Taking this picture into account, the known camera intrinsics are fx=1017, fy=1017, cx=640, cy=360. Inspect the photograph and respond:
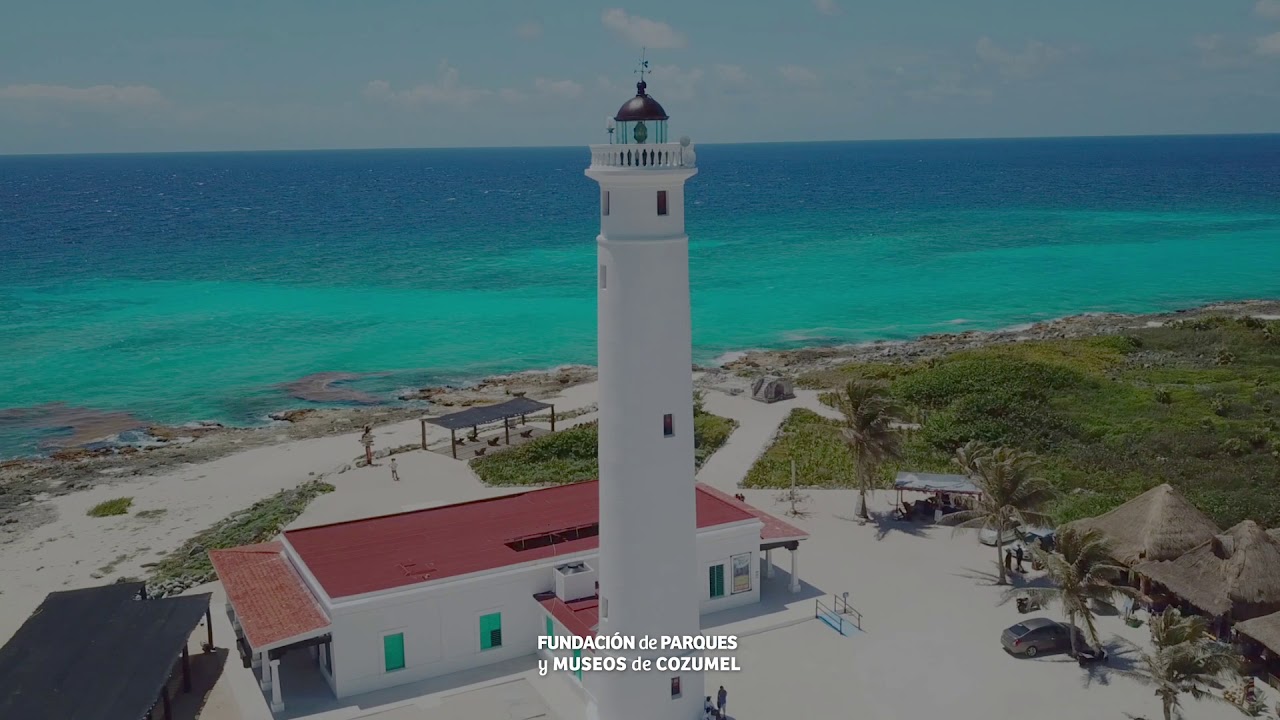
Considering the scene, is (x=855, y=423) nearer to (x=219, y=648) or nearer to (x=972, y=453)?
(x=972, y=453)

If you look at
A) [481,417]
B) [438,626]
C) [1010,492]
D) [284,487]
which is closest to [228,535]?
[284,487]

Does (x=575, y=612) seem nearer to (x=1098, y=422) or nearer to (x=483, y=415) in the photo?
(x=483, y=415)

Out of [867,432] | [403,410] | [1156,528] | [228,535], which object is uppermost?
[867,432]

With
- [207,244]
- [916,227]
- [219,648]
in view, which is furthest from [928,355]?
[207,244]

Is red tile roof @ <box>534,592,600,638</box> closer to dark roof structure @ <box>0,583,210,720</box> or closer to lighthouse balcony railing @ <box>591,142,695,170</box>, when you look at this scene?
dark roof structure @ <box>0,583,210,720</box>

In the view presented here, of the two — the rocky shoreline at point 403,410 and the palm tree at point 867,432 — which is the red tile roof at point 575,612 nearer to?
the palm tree at point 867,432
